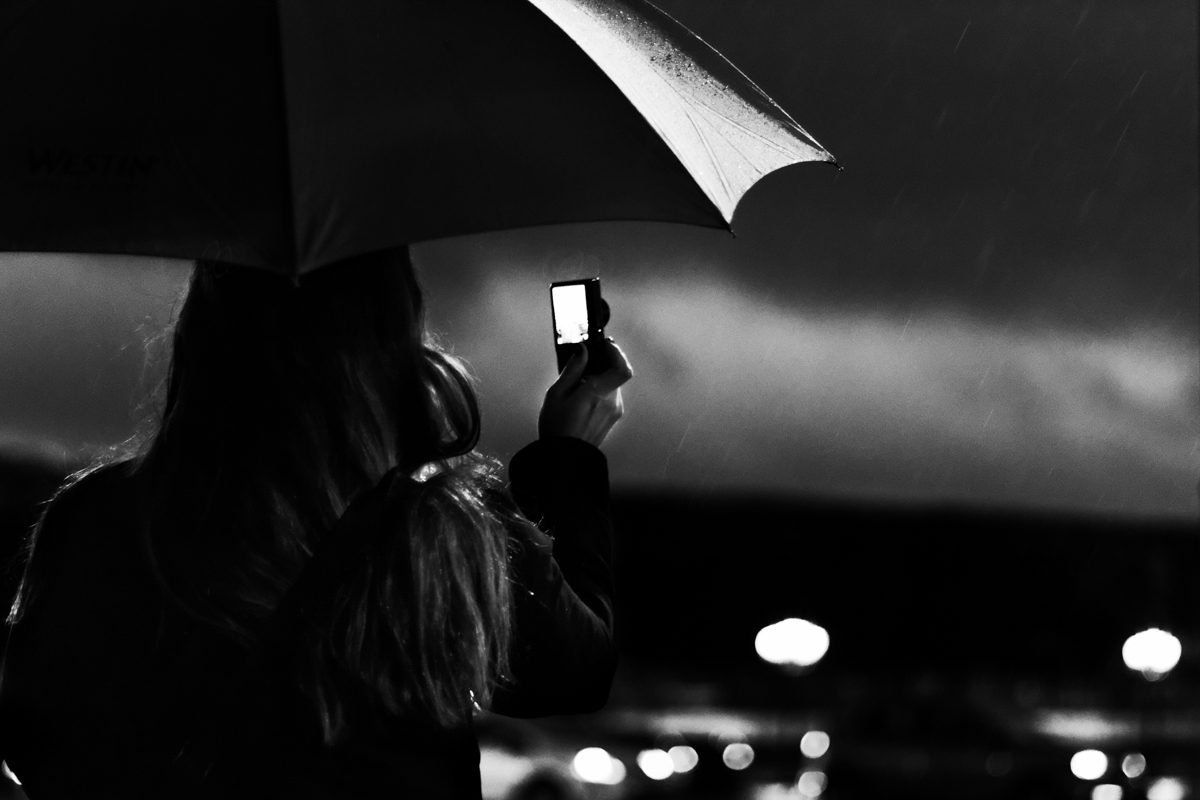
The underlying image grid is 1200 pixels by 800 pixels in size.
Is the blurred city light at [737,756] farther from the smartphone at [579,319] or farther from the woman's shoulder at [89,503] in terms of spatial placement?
the woman's shoulder at [89,503]

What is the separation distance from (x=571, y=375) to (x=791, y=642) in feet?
72.7

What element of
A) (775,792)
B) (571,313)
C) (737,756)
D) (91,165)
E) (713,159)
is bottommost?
(91,165)

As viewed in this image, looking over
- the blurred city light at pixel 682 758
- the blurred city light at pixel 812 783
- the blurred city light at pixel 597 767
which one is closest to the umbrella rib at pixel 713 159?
the blurred city light at pixel 597 767

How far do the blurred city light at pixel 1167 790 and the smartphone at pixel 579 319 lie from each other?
13.4 metres

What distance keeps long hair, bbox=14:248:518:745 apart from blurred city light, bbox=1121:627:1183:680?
63.9 ft

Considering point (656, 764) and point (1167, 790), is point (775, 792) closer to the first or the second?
point (656, 764)

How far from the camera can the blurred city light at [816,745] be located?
18625 mm

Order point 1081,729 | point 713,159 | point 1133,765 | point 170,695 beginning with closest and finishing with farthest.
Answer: point 170,695
point 713,159
point 1133,765
point 1081,729

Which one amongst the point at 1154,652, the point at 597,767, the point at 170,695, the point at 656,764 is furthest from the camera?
the point at 1154,652

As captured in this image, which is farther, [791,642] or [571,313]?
[791,642]

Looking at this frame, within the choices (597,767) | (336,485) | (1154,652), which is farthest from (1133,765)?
(336,485)

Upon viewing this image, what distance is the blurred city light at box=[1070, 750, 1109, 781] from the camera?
1606 centimetres

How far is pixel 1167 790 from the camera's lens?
1486cm

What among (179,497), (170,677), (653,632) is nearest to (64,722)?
(170,677)
